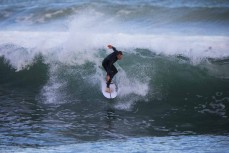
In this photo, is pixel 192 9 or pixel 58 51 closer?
pixel 58 51

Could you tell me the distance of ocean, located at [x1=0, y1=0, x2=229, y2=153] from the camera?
9.76 metres

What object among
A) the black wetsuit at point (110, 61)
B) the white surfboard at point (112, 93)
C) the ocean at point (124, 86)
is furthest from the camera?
the white surfboard at point (112, 93)

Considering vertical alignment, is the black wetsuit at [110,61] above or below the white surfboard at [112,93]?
above

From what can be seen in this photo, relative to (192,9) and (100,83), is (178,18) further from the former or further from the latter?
(100,83)

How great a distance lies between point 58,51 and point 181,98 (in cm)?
459

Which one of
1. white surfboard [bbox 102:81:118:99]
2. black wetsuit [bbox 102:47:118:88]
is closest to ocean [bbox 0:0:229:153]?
white surfboard [bbox 102:81:118:99]

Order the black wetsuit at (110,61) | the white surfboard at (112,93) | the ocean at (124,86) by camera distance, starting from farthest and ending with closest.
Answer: the white surfboard at (112,93) < the black wetsuit at (110,61) < the ocean at (124,86)

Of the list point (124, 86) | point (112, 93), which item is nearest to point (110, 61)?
point (112, 93)

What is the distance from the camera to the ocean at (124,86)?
976 centimetres

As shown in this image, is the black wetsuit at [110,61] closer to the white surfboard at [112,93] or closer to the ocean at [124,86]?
the white surfboard at [112,93]

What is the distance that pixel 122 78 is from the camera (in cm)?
1330

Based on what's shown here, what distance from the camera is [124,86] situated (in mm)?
12883

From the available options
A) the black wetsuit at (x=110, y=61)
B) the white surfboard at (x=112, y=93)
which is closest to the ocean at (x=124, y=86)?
the white surfboard at (x=112, y=93)

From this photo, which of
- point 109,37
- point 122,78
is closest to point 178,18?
point 109,37
